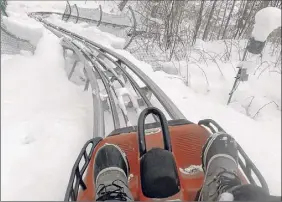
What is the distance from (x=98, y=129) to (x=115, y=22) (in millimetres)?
8551

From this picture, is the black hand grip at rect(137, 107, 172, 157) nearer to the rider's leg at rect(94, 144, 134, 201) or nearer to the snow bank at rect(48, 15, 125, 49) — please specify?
the rider's leg at rect(94, 144, 134, 201)

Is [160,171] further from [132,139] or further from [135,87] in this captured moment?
[135,87]

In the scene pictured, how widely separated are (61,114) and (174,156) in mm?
1792

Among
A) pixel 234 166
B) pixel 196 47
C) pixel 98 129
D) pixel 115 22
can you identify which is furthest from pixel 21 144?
pixel 115 22

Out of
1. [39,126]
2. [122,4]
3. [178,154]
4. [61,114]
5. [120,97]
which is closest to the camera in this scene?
[178,154]

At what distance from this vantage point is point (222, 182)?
1.93 meters

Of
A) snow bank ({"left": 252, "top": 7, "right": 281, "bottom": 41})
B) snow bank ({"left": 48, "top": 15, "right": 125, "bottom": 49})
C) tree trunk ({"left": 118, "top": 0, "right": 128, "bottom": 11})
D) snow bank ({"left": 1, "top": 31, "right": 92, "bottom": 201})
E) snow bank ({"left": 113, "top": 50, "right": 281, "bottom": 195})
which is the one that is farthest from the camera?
tree trunk ({"left": 118, "top": 0, "right": 128, "bottom": 11})

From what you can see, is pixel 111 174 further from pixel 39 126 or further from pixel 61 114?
pixel 61 114

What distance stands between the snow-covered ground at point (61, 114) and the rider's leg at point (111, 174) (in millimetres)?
637

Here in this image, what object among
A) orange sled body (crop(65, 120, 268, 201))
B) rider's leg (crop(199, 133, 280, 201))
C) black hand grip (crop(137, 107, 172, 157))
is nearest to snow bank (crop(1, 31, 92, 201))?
orange sled body (crop(65, 120, 268, 201))

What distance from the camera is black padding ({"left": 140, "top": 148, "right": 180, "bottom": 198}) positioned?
1933mm

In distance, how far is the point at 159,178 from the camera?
1916mm

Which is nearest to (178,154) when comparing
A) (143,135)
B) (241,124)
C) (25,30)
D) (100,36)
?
(143,135)

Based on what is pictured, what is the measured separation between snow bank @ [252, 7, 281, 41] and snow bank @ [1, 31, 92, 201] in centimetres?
207
